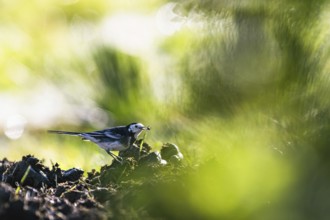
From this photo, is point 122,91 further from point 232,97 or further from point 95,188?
point 232,97

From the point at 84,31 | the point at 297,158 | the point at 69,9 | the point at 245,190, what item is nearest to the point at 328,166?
the point at 297,158

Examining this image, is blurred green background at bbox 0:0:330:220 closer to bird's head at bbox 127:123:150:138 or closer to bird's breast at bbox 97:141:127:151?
bird's head at bbox 127:123:150:138

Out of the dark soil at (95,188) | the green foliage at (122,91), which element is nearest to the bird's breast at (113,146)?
the dark soil at (95,188)

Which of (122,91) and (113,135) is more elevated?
(113,135)

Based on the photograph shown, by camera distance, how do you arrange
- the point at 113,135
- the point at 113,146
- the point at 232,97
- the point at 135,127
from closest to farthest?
the point at 232,97, the point at 135,127, the point at 113,135, the point at 113,146

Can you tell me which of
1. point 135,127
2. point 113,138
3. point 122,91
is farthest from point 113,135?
point 122,91

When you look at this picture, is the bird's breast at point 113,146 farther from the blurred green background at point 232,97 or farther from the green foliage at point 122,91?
the green foliage at point 122,91

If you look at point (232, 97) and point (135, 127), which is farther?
point (135, 127)

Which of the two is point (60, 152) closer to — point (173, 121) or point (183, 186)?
point (173, 121)
